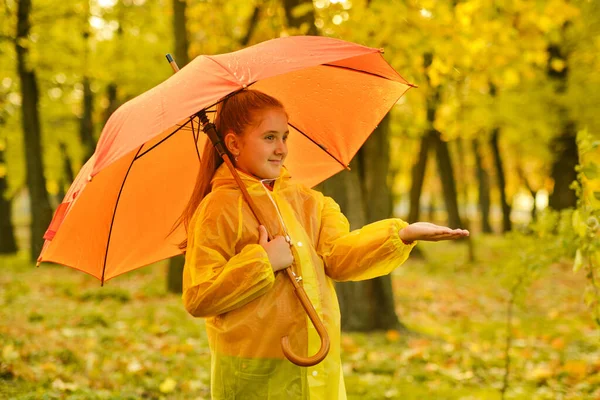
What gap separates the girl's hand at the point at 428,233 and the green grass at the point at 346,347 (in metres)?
2.47

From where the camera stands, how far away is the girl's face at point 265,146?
2.68 metres

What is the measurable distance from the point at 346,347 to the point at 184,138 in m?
4.22

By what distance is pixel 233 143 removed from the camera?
2.75 m

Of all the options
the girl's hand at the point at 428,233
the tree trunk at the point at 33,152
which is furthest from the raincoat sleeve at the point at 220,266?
the tree trunk at the point at 33,152

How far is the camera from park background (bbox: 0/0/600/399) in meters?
5.20

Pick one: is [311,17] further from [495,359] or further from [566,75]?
[566,75]

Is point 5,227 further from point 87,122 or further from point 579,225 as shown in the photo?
point 579,225

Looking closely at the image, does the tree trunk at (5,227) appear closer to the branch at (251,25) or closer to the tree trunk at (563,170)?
the branch at (251,25)

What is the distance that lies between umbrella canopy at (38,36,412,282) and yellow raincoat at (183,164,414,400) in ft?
1.40

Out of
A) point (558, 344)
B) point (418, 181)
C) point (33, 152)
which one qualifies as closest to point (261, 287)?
point (558, 344)

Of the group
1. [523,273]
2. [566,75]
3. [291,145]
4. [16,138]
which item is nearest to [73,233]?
[291,145]

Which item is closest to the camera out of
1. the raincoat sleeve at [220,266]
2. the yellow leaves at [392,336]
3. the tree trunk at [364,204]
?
the raincoat sleeve at [220,266]

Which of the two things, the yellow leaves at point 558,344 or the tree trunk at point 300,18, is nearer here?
the tree trunk at point 300,18

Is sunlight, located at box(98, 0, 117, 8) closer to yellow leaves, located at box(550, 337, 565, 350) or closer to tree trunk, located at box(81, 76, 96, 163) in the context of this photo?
tree trunk, located at box(81, 76, 96, 163)
